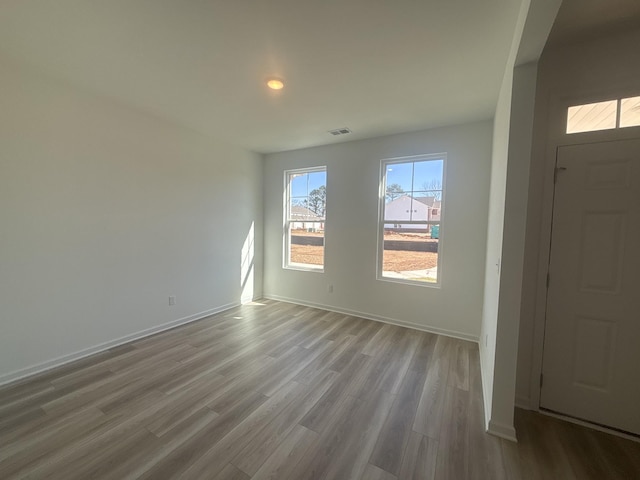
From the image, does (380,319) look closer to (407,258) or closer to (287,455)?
(407,258)

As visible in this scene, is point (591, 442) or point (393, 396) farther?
point (393, 396)

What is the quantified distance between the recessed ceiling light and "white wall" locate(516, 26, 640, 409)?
78.5 inches

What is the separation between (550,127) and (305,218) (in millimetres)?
3265

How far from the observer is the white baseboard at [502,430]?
1.69m

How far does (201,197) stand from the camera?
3.69 meters

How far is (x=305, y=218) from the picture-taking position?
4.50 m

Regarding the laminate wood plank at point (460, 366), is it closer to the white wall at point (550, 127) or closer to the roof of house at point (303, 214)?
the white wall at point (550, 127)

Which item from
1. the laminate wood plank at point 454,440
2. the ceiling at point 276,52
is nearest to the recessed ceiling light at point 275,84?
the ceiling at point 276,52

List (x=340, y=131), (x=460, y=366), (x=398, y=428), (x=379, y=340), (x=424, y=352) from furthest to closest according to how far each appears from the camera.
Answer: (x=340, y=131) < (x=379, y=340) < (x=424, y=352) < (x=460, y=366) < (x=398, y=428)

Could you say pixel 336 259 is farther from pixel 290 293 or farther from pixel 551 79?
pixel 551 79

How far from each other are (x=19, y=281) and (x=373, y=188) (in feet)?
12.5

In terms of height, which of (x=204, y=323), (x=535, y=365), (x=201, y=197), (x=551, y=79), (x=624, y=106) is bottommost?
(x=204, y=323)

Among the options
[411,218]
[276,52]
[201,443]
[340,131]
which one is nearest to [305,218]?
[340,131]

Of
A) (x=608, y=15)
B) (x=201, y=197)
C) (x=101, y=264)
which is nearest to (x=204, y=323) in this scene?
(x=101, y=264)
